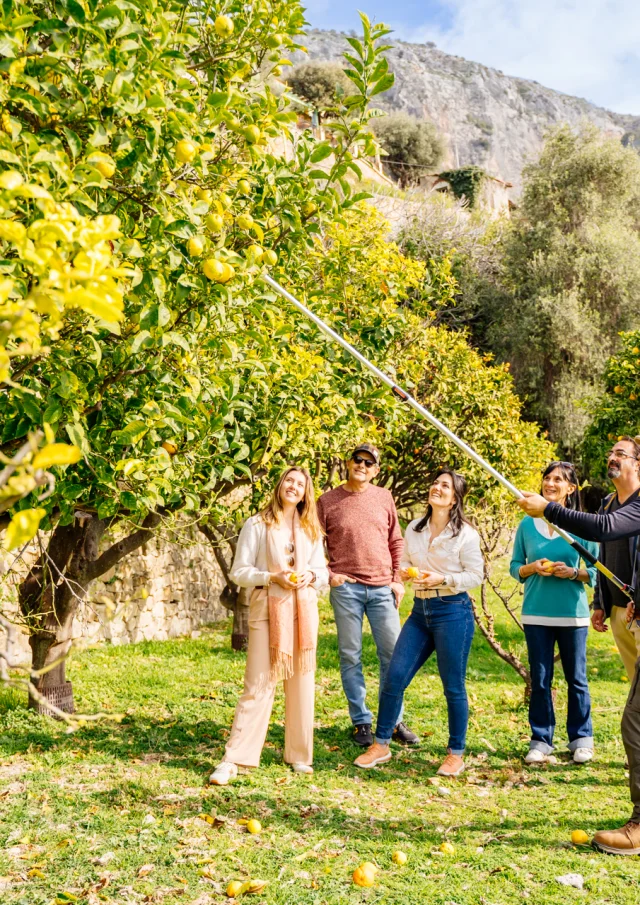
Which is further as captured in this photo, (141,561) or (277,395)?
(141,561)

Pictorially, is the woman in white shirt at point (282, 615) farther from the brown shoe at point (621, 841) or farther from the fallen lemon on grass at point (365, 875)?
the brown shoe at point (621, 841)

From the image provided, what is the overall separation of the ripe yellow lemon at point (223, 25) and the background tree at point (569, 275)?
1479 cm

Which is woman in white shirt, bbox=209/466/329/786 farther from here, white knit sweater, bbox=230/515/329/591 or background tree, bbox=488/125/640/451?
background tree, bbox=488/125/640/451

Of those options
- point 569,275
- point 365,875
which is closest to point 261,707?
point 365,875

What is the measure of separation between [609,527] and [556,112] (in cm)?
8577

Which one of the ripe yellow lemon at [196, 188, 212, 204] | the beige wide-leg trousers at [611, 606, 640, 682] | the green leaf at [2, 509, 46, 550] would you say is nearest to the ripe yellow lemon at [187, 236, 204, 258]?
the ripe yellow lemon at [196, 188, 212, 204]

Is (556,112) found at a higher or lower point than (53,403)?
higher

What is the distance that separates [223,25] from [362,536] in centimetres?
297

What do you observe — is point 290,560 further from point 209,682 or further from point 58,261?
point 58,261

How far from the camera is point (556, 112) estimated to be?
3068 inches

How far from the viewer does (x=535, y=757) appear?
457cm

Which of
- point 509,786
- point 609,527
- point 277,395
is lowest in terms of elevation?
point 509,786

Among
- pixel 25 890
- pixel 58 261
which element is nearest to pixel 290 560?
pixel 25 890

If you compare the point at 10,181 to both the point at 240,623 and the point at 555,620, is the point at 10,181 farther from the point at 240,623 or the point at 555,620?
the point at 240,623
